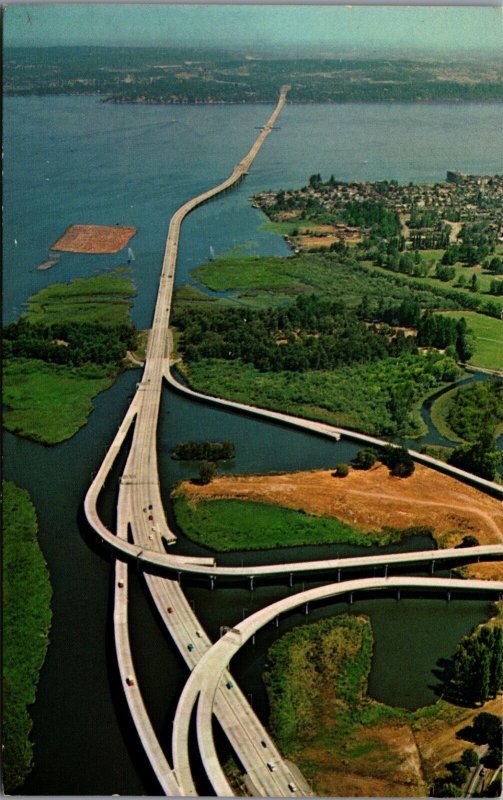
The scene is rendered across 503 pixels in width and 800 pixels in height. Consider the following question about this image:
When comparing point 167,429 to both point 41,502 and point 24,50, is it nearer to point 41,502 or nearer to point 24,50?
point 41,502

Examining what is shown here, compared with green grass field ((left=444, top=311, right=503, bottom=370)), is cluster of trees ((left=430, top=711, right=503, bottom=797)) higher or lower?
lower

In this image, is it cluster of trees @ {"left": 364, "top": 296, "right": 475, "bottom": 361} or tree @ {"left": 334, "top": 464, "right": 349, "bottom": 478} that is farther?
cluster of trees @ {"left": 364, "top": 296, "right": 475, "bottom": 361}

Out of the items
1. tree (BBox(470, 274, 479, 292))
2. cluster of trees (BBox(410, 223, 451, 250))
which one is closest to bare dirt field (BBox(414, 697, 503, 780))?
tree (BBox(470, 274, 479, 292))

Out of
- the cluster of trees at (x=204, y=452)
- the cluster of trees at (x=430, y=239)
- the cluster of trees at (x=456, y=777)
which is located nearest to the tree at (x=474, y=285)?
the cluster of trees at (x=430, y=239)

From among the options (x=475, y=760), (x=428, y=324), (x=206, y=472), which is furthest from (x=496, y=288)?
(x=475, y=760)

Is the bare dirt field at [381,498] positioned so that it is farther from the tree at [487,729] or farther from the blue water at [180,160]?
the blue water at [180,160]

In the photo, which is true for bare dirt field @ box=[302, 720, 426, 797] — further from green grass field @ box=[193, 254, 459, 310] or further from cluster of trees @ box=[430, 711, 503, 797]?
green grass field @ box=[193, 254, 459, 310]

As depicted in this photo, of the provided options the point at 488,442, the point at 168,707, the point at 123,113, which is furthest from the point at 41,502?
the point at 123,113
